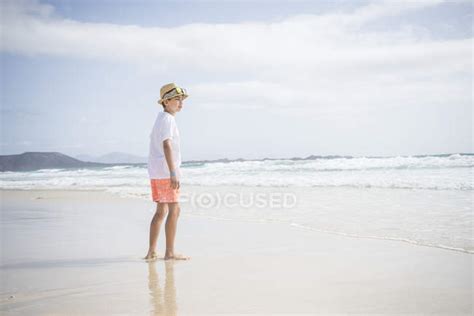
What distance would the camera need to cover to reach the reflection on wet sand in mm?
2682

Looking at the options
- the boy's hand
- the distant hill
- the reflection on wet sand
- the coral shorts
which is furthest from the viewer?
the distant hill

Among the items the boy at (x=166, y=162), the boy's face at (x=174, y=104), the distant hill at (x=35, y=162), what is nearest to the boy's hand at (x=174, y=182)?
the boy at (x=166, y=162)

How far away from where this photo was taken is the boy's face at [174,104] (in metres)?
4.14

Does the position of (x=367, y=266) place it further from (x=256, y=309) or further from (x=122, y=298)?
(x=122, y=298)

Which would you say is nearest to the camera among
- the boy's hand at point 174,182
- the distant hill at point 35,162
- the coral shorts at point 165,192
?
the boy's hand at point 174,182

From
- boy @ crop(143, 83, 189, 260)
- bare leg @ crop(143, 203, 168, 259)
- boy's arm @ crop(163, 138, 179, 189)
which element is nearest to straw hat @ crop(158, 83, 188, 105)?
boy @ crop(143, 83, 189, 260)

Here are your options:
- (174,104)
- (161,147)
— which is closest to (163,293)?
(161,147)

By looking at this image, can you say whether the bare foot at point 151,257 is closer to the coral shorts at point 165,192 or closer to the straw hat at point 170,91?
the coral shorts at point 165,192

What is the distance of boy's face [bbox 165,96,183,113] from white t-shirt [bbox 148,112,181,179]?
7cm

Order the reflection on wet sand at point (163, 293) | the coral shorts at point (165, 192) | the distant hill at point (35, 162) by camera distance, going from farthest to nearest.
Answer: the distant hill at point (35, 162) < the coral shorts at point (165, 192) < the reflection on wet sand at point (163, 293)

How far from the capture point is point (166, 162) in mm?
4066

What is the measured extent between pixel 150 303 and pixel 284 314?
34.4 inches

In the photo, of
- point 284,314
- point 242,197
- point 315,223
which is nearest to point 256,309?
point 284,314

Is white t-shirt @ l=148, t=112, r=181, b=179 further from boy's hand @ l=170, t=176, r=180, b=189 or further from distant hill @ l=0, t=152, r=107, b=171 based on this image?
distant hill @ l=0, t=152, r=107, b=171
